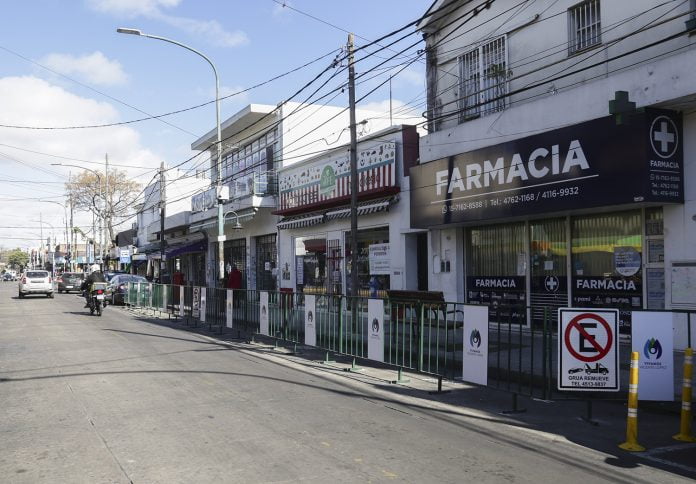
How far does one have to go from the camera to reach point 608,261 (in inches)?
492

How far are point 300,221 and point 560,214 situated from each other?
11639 mm

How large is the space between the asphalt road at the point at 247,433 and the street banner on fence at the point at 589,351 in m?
0.92

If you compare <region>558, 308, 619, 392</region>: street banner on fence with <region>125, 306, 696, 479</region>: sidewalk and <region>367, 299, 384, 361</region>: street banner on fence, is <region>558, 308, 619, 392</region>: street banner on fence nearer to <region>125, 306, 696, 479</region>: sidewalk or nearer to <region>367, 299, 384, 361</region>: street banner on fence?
<region>125, 306, 696, 479</region>: sidewalk

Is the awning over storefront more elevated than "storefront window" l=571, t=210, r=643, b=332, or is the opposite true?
the awning over storefront

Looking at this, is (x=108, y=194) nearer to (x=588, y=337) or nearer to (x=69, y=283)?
(x=69, y=283)

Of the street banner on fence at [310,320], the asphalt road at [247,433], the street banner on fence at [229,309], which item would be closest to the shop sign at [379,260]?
the street banner on fence at [229,309]

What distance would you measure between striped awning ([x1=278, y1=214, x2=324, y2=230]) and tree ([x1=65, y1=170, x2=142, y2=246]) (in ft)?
129

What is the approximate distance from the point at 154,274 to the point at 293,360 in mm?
37471

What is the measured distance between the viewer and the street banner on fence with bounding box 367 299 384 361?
31.9 feet

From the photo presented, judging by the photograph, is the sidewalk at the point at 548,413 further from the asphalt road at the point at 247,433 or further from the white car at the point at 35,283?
the white car at the point at 35,283

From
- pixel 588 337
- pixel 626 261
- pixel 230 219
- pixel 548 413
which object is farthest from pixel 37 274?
pixel 588 337

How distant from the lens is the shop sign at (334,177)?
60.2 ft

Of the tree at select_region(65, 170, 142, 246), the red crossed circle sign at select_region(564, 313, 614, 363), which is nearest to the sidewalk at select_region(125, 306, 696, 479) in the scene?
the red crossed circle sign at select_region(564, 313, 614, 363)

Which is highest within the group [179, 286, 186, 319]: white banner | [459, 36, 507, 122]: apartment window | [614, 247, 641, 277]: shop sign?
[459, 36, 507, 122]: apartment window
